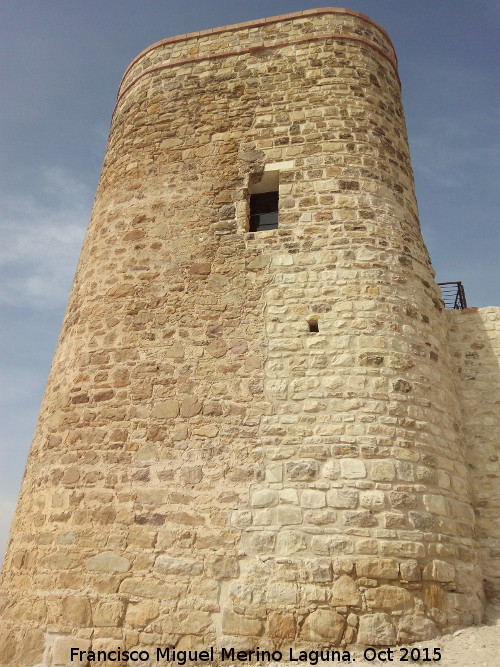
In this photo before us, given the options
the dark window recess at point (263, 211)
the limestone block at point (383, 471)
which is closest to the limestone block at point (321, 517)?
the limestone block at point (383, 471)

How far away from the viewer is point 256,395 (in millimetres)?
4785

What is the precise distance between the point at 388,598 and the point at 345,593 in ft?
1.06

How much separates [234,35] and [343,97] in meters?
1.86

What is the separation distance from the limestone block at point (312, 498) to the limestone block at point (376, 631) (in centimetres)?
86

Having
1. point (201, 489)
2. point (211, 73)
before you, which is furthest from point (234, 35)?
point (201, 489)

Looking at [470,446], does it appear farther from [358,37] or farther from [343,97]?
[358,37]

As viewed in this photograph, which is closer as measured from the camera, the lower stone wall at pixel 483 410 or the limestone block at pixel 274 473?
the limestone block at pixel 274 473

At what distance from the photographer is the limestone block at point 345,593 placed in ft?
12.9

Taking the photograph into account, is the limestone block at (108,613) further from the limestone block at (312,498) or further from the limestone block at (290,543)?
the limestone block at (312,498)

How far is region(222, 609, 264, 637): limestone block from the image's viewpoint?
3.93 m

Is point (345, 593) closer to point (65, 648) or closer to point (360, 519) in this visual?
point (360, 519)

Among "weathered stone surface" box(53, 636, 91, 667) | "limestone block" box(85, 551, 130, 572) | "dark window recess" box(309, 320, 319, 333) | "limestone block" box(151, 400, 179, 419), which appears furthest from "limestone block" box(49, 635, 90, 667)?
"dark window recess" box(309, 320, 319, 333)

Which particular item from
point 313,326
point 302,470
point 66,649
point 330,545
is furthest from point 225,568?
point 313,326

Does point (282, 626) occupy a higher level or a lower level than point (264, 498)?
lower
